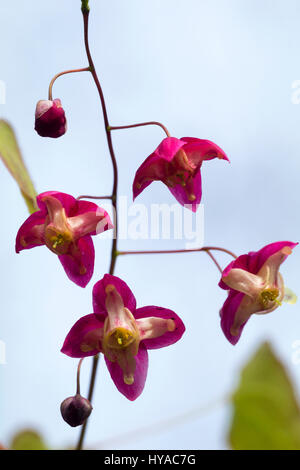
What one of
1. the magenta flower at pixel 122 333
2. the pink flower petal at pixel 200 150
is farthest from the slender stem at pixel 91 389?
the pink flower petal at pixel 200 150

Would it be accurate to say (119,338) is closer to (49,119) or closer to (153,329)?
(153,329)

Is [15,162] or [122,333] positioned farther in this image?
[15,162]

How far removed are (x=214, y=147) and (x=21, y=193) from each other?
9.5 inches

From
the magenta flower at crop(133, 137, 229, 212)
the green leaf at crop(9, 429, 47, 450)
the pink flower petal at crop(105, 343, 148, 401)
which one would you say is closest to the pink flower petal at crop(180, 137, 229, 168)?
the magenta flower at crop(133, 137, 229, 212)

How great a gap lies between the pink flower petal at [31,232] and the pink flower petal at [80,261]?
0.13 feet

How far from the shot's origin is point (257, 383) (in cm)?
67

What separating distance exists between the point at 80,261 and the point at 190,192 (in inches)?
6.0

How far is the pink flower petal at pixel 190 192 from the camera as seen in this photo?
710 millimetres

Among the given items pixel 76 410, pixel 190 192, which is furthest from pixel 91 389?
pixel 190 192

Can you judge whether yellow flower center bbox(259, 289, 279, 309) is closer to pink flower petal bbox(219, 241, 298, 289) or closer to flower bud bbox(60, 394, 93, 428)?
pink flower petal bbox(219, 241, 298, 289)

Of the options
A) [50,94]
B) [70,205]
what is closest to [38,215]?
[70,205]

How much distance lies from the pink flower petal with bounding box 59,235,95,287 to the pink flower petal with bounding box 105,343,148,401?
0.35ft

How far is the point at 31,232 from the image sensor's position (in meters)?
0.68
